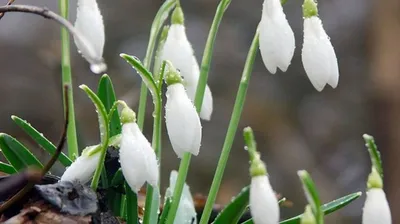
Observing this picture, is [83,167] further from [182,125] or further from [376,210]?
[376,210]

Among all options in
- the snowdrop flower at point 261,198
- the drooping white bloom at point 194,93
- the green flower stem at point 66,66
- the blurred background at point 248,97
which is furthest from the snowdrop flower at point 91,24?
the blurred background at point 248,97

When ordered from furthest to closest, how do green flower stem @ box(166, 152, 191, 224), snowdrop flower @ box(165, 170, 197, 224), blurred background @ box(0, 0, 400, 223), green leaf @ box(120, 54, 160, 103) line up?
blurred background @ box(0, 0, 400, 223)
snowdrop flower @ box(165, 170, 197, 224)
green flower stem @ box(166, 152, 191, 224)
green leaf @ box(120, 54, 160, 103)

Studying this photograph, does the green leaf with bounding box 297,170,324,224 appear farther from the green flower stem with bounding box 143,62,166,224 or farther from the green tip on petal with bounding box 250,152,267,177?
the green flower stem with bounding box 143,62,166,224

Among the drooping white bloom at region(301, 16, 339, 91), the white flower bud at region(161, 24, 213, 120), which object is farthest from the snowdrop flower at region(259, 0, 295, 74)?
the white flower bud at region(161, 24, 213, 120)

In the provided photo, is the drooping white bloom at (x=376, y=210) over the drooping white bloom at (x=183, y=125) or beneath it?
beneath

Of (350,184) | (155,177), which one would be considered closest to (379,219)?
(155,177)

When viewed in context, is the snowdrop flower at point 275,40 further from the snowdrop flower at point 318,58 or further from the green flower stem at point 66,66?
the green flower stem at point 66,66

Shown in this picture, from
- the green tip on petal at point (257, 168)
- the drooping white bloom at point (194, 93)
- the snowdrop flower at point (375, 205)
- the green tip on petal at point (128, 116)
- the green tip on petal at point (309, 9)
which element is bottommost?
the snowdrop flower at point (375, 205)
